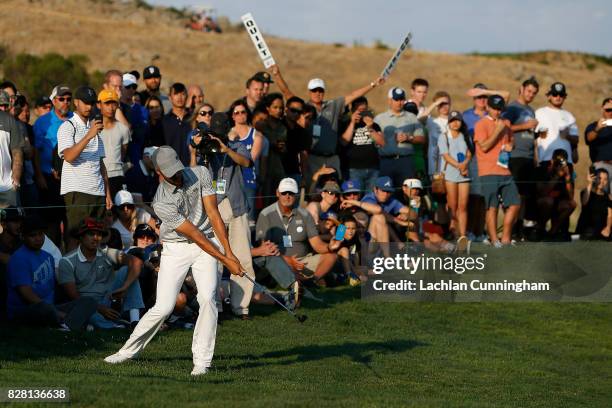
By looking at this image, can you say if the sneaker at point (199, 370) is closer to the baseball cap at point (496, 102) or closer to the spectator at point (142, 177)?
the spectator at point (142, 177)

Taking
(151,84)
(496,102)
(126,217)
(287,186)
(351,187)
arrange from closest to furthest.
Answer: (126,217) → (287,186) → (151,84) → (351,187) → (496,102)

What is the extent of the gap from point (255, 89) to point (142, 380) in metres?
8.21

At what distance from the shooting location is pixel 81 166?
48.1ft

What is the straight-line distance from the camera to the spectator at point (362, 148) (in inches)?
745

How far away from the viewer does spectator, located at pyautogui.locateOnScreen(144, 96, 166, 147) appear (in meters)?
17.1

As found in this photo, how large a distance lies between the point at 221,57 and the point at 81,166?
40.3 m

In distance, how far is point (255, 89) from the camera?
1806 cm

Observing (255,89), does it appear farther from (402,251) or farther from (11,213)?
(11,213)

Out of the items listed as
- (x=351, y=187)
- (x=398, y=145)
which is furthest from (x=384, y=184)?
(x=398, y=145)

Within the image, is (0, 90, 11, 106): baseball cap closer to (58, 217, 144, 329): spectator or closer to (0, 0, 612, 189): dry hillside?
(58, 217, 144, 329): spectator

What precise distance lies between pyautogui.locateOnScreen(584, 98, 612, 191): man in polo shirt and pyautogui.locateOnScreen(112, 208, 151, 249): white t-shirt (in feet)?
28.5

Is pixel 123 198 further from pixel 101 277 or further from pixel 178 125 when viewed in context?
pixel 101 277

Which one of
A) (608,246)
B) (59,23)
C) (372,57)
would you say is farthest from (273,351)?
(372,57)

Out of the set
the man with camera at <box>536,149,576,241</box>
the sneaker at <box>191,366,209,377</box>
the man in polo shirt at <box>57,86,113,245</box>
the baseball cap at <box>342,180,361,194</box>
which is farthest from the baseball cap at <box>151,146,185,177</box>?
the man with camera at <box>536,149,576,241</box>
